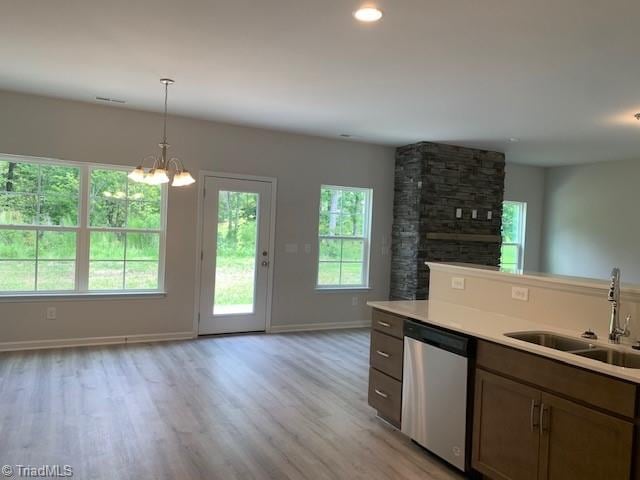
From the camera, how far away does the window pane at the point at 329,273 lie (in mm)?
6727

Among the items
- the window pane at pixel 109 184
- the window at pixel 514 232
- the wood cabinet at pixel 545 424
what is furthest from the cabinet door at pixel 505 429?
the window at pixel 514 232

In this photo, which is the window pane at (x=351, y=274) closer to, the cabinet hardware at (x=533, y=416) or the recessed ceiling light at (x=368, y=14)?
the recessed ceiling light at (x=368, y=14)

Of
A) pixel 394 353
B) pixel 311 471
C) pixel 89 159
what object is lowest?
pixel 311 471

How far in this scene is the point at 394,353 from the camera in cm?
336

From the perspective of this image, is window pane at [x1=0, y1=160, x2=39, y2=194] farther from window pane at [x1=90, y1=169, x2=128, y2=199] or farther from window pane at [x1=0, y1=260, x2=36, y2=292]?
window pane at [x1=0, y1=260, x2=36, y2=292]

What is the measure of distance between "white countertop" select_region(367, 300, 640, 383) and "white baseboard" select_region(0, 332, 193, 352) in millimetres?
3076

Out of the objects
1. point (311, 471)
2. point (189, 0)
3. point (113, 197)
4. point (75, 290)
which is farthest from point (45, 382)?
point (189, 0)

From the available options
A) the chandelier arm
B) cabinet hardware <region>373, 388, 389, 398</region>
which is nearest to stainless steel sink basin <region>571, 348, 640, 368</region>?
cabinet hardware <region>373, 388, 389, 398</region>

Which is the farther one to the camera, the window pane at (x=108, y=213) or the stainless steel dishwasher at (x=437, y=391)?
the window pane at (x=108, y=213)

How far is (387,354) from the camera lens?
3432mm

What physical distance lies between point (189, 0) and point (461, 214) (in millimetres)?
5103

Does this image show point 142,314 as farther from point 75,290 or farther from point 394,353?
point 394,353

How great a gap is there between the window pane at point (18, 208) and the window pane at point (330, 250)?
11.4 ft

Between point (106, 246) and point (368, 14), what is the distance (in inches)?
158
